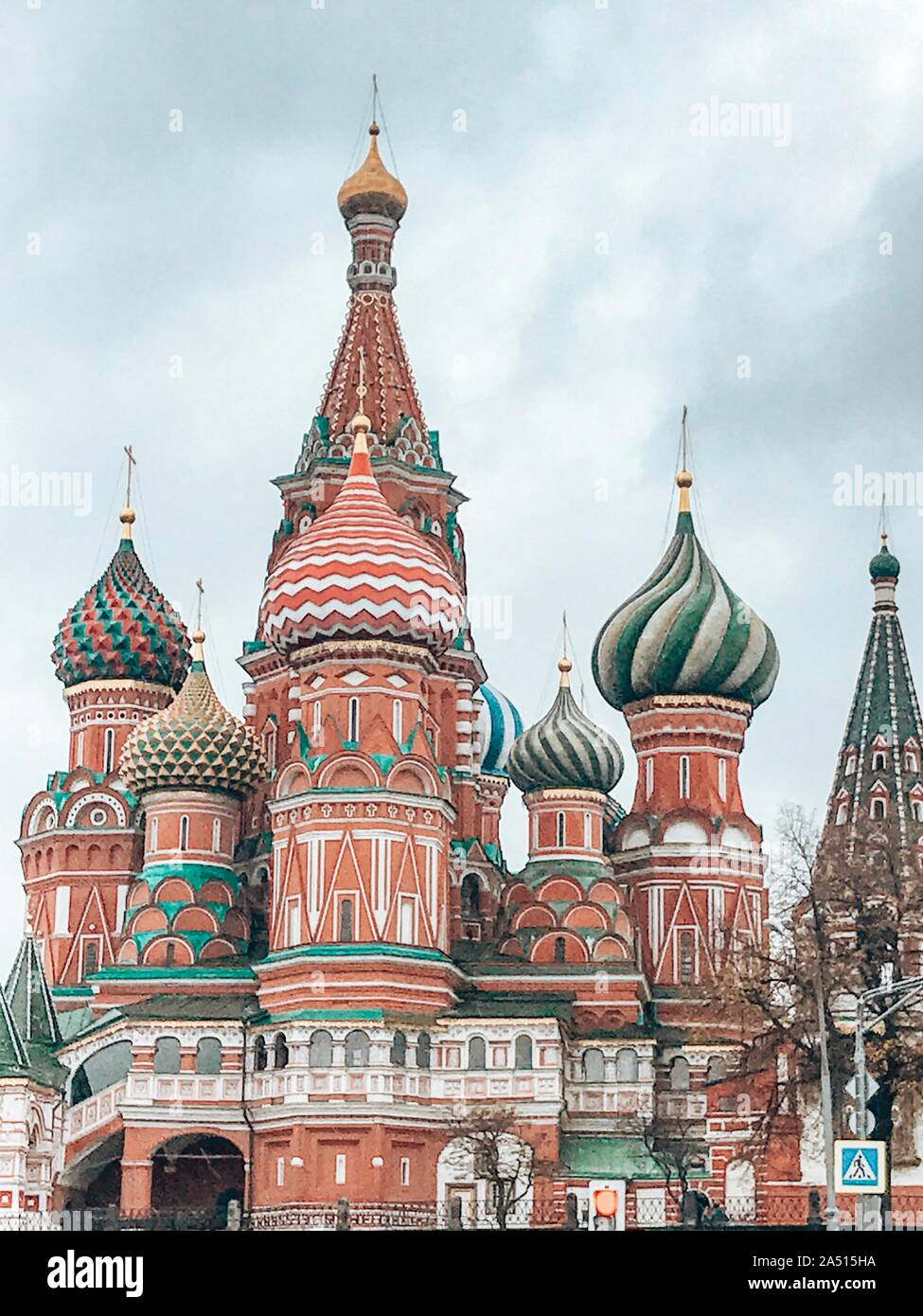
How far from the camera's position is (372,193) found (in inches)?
2148

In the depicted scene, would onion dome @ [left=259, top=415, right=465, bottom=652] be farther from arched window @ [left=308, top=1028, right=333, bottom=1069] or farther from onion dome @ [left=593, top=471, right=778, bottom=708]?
arched window @ [left=308, top=1028, right=333, bottom=1069]

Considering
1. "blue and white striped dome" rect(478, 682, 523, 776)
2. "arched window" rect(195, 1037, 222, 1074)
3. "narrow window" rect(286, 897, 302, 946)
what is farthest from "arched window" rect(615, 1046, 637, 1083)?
"blue and white striped dome" rect(478, 682, 523, 776)

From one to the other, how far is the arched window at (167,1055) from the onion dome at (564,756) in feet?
34.6

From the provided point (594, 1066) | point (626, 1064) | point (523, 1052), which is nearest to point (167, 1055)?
point (523, 1052)

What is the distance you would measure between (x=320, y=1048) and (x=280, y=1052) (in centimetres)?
107

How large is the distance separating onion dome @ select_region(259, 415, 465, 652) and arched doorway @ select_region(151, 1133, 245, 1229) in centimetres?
997

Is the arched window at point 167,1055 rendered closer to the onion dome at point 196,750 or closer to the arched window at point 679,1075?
the onion dome at point 196,750

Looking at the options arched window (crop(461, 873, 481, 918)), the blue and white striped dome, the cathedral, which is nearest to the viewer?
the cathedral

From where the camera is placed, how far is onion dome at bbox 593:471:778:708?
5306 centimetres

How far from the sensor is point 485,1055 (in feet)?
149

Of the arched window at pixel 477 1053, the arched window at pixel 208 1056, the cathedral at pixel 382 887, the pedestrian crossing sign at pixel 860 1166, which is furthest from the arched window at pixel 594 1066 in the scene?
the pedestrian crossing sign at pixel 860 1166

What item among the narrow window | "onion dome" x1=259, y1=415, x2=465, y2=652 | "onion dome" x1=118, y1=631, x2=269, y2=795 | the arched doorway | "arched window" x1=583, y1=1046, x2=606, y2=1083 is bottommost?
the arched doorway
